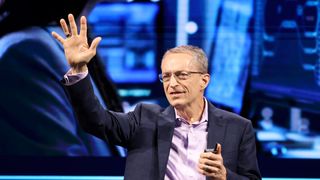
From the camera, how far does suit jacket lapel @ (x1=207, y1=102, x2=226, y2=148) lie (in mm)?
1689

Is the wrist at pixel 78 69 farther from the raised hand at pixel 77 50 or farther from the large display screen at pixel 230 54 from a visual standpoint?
the large display screen at pixel 230 54

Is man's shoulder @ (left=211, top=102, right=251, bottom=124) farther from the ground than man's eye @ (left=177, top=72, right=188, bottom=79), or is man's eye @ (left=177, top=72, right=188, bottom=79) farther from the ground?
man's eye @ (left=177, top=72, right=188, bottom=79)

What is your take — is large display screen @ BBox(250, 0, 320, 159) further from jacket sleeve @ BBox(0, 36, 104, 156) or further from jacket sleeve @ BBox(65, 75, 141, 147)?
jacket sleeve @ BBox(65, 75, 141, 147)

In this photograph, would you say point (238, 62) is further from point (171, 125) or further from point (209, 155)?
point (209, 155)

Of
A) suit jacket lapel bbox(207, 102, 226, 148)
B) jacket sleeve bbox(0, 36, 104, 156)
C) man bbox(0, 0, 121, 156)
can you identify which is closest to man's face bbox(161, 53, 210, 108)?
suit jacket lapel bbox(207, 102, 226, 148)

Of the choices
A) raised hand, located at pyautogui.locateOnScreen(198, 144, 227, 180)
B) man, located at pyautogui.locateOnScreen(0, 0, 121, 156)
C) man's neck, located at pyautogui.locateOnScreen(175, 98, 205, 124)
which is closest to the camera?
raised hand, located at pyautogui.locateOnScreen(198, 144, 227, 180)

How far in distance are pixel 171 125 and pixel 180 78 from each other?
16 centimetres

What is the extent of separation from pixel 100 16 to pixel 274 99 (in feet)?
4.33

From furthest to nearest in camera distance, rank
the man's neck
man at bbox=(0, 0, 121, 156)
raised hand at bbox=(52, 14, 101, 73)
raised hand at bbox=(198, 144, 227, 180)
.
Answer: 1. man at bbox=(0, 0, 121, 156)
2. the man's neck
3. raised hand at bbox=(52, 14, 101, 73)
4. raised hand at bbox=(198, 144, 227, 180)

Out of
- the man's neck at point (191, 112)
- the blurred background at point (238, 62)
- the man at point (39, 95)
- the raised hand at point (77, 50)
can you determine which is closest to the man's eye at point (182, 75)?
the man's neck at point (191, 112)

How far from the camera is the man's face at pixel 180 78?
65.8 inches

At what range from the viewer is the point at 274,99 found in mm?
3566

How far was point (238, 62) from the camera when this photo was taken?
3.62 m

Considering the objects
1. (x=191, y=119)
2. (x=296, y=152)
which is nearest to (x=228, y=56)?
(x=296, y=152)
